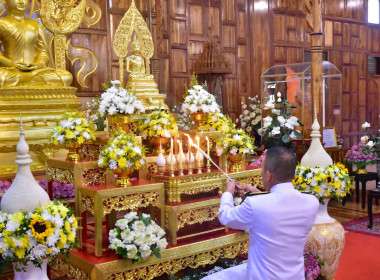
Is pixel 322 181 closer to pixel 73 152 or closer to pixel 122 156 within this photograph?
pixel 122 156

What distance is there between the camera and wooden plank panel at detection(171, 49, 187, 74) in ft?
29.8

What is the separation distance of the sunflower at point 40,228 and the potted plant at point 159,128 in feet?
6.16

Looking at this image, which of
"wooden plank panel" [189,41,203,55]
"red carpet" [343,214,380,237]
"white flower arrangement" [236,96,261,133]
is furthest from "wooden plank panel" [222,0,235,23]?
"red carpet" [343,214,380,237]

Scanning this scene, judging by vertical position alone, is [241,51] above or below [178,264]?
above

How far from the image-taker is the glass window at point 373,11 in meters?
13.2

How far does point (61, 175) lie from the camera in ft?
13.0

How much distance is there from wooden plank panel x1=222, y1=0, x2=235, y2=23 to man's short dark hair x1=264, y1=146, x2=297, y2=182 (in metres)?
7.90

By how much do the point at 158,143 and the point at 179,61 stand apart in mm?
4884

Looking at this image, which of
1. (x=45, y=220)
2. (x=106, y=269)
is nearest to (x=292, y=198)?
(x=45, y=220)

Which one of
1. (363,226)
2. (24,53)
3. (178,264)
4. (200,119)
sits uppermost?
(24,53)

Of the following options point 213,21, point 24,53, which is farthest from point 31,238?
point 213,21

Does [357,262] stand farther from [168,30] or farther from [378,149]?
[168,30]

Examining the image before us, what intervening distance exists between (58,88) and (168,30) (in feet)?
9.89

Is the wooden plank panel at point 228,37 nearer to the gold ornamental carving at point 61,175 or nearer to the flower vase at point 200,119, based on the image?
the flower vase at point 200,119
